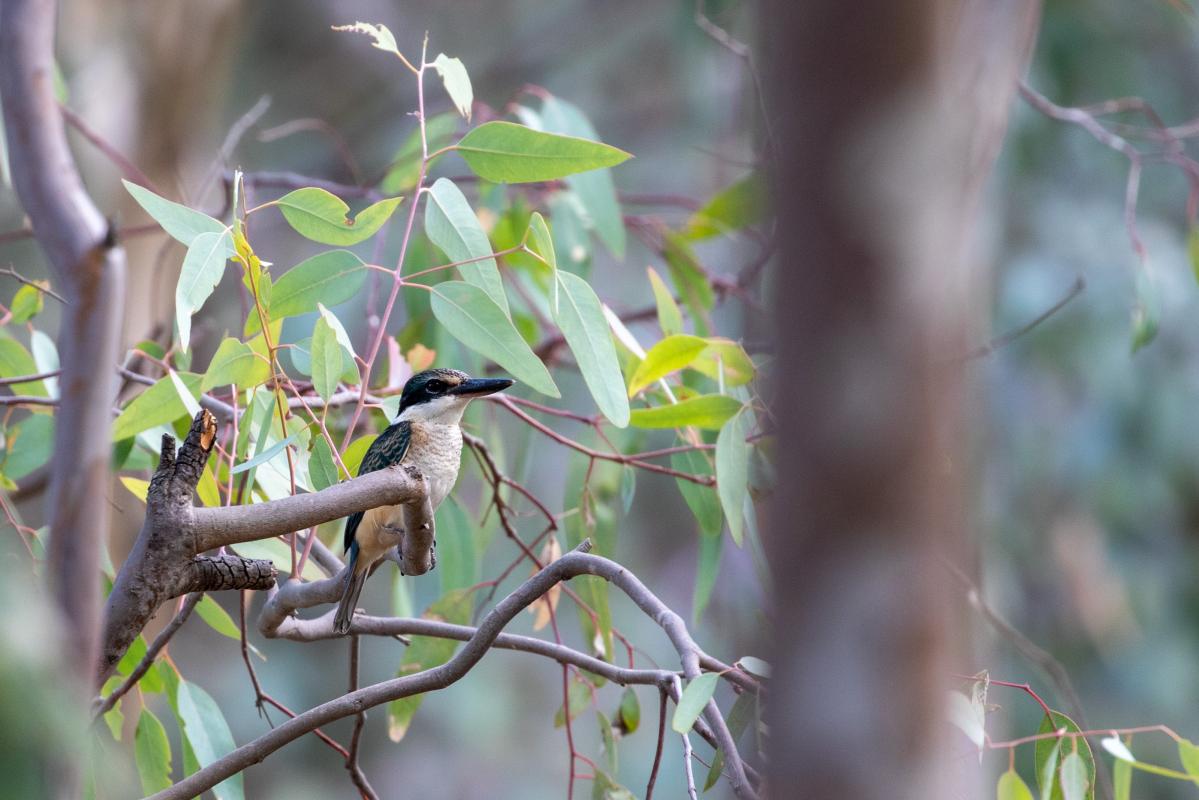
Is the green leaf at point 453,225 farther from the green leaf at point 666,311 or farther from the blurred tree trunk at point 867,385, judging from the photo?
the blurred tree trunk at point 867,385

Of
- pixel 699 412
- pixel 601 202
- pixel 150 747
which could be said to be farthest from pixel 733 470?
pixel 601 202

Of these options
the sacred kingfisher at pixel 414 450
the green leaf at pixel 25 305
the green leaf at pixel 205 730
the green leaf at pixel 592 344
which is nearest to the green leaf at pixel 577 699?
the sacred kingfisher at pixel 414 450

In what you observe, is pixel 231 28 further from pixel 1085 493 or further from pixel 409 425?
pixel 1085 493

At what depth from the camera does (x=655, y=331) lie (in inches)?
148

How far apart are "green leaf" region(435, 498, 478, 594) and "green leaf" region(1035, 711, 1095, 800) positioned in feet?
3.44

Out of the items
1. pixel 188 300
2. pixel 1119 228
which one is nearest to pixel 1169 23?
pixel 1119 228

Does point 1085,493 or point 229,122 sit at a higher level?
point 229,122

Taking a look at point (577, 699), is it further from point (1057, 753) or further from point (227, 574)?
point (227, 574)

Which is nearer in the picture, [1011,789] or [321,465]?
[321,465]

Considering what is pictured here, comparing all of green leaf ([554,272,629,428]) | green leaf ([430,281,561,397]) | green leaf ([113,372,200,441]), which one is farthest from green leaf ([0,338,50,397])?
green leaf ([554,272,629,428])

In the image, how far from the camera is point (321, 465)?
157 cm

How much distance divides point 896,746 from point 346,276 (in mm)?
1201

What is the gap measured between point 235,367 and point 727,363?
0.82 m

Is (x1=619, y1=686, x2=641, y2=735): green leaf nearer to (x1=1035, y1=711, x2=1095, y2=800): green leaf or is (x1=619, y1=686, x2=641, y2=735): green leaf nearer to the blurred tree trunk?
(x1=1035, y1=711, x2=1095, y2=800): green leaf
